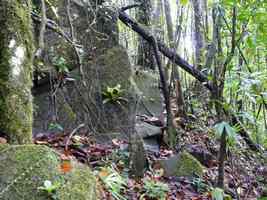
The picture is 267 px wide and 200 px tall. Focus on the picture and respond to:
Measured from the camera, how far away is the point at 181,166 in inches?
185

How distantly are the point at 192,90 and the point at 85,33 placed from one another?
2351 mm

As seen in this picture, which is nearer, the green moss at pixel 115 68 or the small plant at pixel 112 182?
the small plant at pixel 112 182

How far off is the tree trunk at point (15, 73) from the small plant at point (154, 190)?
1.35 metres

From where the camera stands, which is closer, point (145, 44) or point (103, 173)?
point (103, 173)

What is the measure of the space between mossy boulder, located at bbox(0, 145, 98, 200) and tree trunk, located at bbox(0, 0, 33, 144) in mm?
389

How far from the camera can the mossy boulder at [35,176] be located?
2.16 meters

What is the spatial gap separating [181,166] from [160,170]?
1.18 ft

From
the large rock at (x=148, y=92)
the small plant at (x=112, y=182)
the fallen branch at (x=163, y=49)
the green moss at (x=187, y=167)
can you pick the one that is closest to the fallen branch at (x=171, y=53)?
the fallen branch at (x=163, y=49)

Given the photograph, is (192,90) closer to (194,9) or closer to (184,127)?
(184,127)

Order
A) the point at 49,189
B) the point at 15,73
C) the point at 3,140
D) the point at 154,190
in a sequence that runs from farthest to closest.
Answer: the point at 154,190 → the point at 15,73 → the point at 3,140 → the point at 49,189

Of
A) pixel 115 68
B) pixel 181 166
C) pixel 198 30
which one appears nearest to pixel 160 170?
pixel 181 166

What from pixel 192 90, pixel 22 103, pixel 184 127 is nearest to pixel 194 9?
pixel 192 90

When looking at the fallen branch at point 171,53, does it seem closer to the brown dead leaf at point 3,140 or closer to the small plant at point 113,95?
the small plant at point 113,95

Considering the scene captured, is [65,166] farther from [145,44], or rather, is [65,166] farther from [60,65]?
[145,44]
